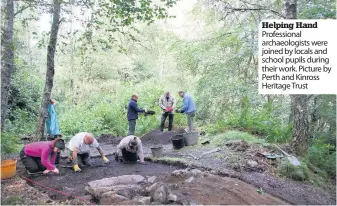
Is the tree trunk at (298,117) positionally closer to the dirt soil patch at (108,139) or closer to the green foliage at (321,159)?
the green foliage at (321,159)

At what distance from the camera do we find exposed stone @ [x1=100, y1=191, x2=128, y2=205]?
14.4 ft

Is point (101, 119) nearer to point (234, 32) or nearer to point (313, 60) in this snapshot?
point (234, 32)

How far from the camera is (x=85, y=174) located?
6.40m

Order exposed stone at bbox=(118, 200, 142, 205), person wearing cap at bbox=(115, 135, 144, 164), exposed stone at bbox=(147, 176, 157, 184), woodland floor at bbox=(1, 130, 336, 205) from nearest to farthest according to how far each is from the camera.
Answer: exposed stone at bbox=(118, 200, 142, 205)
woodland floor at bbox=(1, 130, 336, 205)
exposed stone at bbox=(147, 176, 157, 184)
person wearing cap at bbox=(115, 135, 144, 164)

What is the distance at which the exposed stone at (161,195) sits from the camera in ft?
14.5

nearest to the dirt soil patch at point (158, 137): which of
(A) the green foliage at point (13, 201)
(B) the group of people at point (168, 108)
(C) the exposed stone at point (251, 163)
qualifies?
(B) the group of people at point (168, 108)

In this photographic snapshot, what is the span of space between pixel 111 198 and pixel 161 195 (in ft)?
2.44

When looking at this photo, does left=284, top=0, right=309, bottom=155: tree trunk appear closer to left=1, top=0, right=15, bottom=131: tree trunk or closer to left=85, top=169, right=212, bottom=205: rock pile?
left=85, top=169, right=212, bottom=205: rock pile

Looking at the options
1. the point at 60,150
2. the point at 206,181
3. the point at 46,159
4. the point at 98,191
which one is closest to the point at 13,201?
the point at 98,191

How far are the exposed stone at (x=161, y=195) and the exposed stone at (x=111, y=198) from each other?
448mm

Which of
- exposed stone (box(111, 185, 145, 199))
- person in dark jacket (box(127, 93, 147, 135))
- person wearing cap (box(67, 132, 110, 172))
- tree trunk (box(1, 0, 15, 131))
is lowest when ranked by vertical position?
exposed stone (box(111, 185, 145, 199))

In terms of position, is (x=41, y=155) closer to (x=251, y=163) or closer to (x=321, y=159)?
(x=251, y=163)

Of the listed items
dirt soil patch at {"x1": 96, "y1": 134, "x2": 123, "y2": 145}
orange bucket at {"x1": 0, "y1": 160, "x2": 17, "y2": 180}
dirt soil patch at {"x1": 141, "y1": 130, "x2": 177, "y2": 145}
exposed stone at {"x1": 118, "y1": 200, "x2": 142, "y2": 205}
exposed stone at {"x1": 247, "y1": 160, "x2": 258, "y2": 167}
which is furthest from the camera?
dirt soil patch at {"x1": 96, "y1": 134, "x2": 123, "y2": 145}

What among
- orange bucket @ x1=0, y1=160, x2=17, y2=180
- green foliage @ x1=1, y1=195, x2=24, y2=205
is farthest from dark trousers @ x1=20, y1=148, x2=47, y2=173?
green foliage @ x1=1, y1=195, x2=24, y2=205
